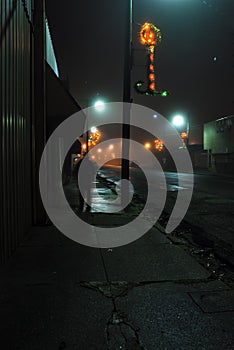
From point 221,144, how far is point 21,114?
4957 centimetres

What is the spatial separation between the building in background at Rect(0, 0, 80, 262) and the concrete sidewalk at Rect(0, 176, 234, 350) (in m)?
0.86

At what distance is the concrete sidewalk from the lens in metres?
3.19

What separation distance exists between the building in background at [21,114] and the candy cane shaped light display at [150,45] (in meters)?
4.53

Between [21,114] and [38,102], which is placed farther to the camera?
[38,102]

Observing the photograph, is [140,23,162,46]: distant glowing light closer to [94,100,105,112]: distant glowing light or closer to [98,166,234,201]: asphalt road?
[98,166,234,201]: asphalt road

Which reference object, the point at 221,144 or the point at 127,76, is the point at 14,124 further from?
the point at 221,144

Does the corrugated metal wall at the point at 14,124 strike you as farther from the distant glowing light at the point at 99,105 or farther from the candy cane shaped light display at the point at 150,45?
the distant glowing light at the point at 99,105

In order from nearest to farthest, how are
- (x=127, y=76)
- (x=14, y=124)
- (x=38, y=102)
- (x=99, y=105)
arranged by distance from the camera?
1. (x=14, y=124)
2. (x=38, y=102)
3. (x=127, y=76)
4. (x=99, y=105)

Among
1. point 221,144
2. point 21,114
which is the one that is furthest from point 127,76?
point 221,144

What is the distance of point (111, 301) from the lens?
4.04 meters

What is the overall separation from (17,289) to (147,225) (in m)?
5.07

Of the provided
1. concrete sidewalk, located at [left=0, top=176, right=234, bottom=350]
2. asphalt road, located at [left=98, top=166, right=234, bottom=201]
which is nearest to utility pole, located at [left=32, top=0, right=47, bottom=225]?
concrete sidewalk, located at [left=0, top=176, right=234, bottom=350]

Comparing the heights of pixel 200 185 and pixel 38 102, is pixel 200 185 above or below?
→ below

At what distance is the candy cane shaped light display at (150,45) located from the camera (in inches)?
510
